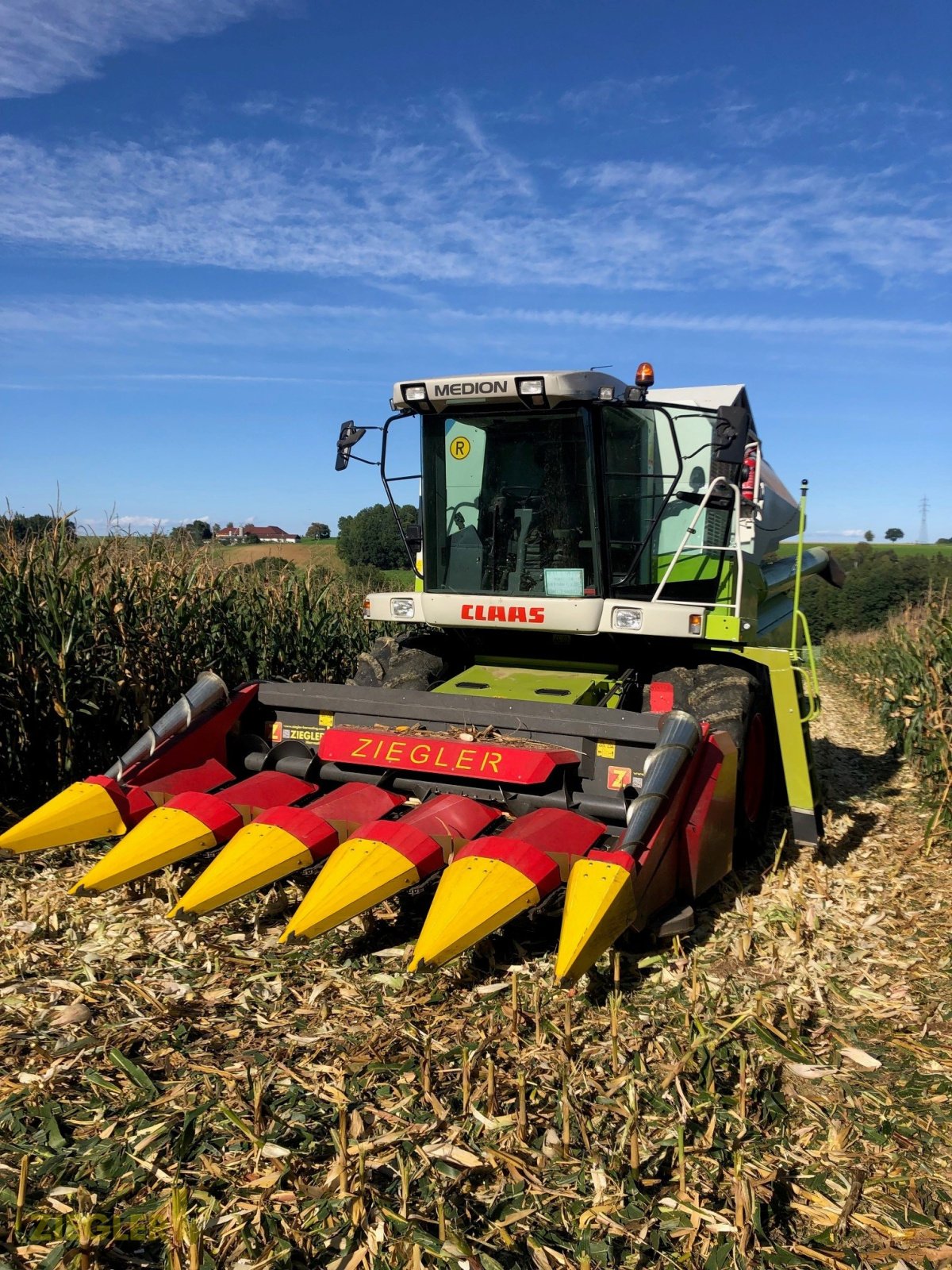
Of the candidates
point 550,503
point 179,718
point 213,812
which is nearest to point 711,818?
point 550,503

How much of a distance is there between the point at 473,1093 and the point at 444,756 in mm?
1685

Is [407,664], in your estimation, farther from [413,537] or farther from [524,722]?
[524,722]

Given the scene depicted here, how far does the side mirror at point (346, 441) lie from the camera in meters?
5.58

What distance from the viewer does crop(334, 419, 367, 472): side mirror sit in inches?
220

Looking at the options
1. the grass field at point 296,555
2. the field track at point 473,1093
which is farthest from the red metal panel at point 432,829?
the grass field at point 296,555

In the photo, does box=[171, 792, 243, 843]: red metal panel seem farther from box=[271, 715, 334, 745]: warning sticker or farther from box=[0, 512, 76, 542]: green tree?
box=[0, 512, 76, 542]: green tree

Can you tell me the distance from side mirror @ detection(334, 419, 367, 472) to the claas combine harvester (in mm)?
12

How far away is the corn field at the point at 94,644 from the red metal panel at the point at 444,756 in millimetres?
2147

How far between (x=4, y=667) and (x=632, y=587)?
3936 mm

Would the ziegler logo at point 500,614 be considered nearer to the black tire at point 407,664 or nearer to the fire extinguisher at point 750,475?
the black tire at point 407,664

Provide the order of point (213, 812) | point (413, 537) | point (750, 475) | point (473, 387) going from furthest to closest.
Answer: point (413, 537) → point (750, 475) → point (473, 387) → point (213, 812)

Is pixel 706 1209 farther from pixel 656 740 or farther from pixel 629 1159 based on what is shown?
pixel 656 740

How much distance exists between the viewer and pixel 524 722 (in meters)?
4.51

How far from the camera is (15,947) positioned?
3859mm
